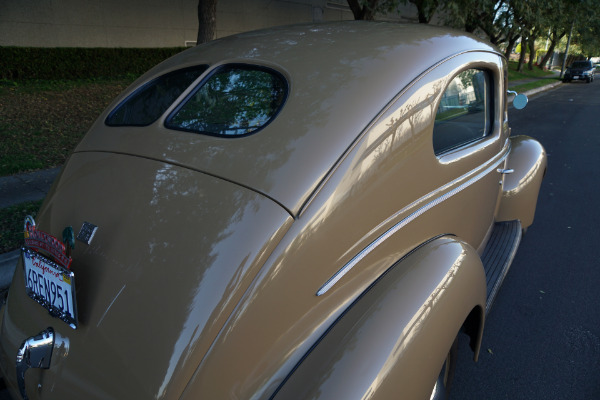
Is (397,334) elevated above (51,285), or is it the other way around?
(51,285)

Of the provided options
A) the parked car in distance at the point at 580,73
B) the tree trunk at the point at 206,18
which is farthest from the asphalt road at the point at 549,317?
the parked car in distance at the point at 580,73

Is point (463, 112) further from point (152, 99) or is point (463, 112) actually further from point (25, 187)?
point (25, 187)

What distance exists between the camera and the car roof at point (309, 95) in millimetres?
1469

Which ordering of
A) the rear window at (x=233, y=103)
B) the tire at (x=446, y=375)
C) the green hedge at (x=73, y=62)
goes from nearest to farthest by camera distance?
the rear window at (x=233, y=103) < the tire at (x=446, y=375) < the green hedge at (x=73, y=62)

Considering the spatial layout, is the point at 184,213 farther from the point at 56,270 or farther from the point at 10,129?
the point at 10,129

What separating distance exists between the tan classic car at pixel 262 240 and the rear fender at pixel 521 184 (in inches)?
47.9

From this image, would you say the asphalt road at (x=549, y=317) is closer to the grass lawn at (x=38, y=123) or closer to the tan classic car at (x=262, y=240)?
the tan classic car at (x=262, y=240)

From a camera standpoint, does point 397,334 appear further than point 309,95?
No

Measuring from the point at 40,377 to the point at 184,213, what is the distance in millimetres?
711

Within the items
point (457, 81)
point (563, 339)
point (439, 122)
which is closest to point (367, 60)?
point (439, 122)

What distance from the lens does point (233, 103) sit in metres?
1.86

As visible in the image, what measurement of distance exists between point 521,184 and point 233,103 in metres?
2.35

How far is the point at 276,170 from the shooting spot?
4.78 ft

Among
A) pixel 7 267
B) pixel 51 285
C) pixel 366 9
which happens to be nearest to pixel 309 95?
pixel 51 285
